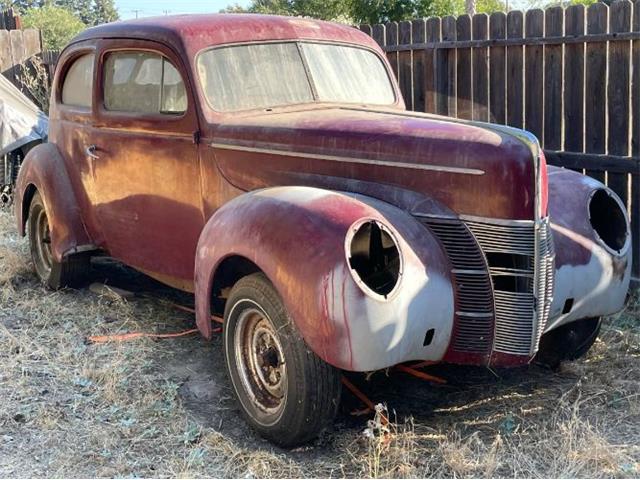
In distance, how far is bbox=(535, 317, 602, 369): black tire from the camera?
460cm

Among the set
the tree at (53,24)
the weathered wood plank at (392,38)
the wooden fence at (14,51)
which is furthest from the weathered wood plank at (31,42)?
the tree at (53,24)

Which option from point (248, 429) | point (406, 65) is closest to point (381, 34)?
point (406, 65)

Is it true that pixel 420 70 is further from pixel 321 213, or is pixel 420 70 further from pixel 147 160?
pixel 321 213

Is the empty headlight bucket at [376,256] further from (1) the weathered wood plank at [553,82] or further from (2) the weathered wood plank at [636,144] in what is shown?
(1) the weathered wood plank at [553,82]

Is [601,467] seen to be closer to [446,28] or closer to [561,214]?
[561,214]

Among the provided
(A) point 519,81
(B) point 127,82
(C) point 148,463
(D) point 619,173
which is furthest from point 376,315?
(A) point 519,81

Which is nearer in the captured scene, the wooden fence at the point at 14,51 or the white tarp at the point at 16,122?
the white tarp at the point at 16,122

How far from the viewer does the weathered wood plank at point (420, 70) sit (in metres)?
7.59

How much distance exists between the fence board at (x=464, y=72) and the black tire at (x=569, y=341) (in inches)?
118

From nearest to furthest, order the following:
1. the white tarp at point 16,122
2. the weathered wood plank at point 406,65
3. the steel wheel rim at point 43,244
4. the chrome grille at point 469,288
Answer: the chrome grille at point 469,288, the steel wheel rim at point 43,244, the weathered wood plank at point 406,65, the white tarp at point 16,122

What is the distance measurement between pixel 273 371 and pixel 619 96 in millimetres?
3464

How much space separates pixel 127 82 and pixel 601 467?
141 inches

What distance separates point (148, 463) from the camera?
3.73m

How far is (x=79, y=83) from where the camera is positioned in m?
5.95
